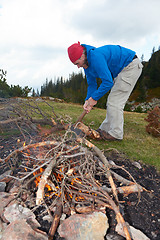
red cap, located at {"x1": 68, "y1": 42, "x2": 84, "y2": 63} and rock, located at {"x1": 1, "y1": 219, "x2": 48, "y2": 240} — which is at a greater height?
red cap, located at {"x1": 68, "y1": 42, "x2": 84, "y2": 63}

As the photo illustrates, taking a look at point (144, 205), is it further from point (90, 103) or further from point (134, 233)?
point (90, 103)

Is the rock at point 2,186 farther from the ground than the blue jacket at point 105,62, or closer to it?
closer to it

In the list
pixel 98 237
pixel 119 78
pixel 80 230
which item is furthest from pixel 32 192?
pixel 119 78

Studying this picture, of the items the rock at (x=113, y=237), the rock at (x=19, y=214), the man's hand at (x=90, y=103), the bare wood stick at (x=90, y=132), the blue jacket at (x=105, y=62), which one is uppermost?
the blue jacket at (x=105, y=62)

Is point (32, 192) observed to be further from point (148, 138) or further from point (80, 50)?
point (148, 138)

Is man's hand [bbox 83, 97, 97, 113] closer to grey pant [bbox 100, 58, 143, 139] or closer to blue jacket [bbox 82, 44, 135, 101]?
blue jacket [bbox 82, 44, 135, 101]

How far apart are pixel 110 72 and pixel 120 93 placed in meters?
0.68

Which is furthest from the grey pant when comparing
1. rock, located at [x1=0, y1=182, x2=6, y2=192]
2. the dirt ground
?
rock, located at [x1=0, y1=182, x2=6, y2=192]

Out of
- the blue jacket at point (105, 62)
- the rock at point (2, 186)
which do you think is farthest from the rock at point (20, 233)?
the blue jacket at point (105, 62)

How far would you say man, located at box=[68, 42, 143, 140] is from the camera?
3205 millimetres

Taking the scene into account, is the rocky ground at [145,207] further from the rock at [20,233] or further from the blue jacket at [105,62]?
the blue jacket at [105,62]

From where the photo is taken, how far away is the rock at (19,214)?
1903 mm

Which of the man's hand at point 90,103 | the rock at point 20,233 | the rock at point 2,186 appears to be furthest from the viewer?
the man's hand at point 90,103

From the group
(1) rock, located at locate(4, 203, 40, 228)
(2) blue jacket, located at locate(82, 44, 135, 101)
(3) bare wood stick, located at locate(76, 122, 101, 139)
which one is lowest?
(1) rock, located at locate(4, 203, 40, 228)
